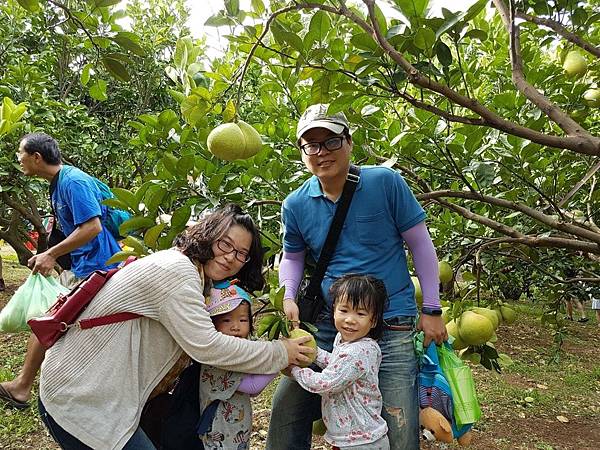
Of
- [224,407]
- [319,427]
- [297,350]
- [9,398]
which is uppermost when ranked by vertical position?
[297,350]

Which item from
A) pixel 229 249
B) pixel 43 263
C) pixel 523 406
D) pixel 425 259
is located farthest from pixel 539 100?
pixel 523 406

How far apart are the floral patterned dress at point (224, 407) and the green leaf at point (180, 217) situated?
0.45 meters

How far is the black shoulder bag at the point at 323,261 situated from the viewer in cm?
180

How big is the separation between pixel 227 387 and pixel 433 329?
2.16 feet

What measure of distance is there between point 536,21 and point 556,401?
4259 mm

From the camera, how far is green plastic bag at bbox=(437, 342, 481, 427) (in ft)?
5.70

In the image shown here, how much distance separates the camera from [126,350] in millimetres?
1490

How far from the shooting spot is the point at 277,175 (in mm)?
2311

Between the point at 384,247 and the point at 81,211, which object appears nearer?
the point at 384,247

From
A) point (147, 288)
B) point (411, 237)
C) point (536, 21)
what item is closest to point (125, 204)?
point (147, 288)

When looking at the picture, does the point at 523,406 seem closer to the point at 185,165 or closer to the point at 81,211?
the point at 81,211

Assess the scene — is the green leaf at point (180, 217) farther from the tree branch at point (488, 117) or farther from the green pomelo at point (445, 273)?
the green pomelo at point (445, 273)

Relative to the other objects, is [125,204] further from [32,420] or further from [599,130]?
[599,130]

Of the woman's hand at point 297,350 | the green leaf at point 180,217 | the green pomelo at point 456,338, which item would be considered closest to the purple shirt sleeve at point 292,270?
the woman's hand at point 297,350
